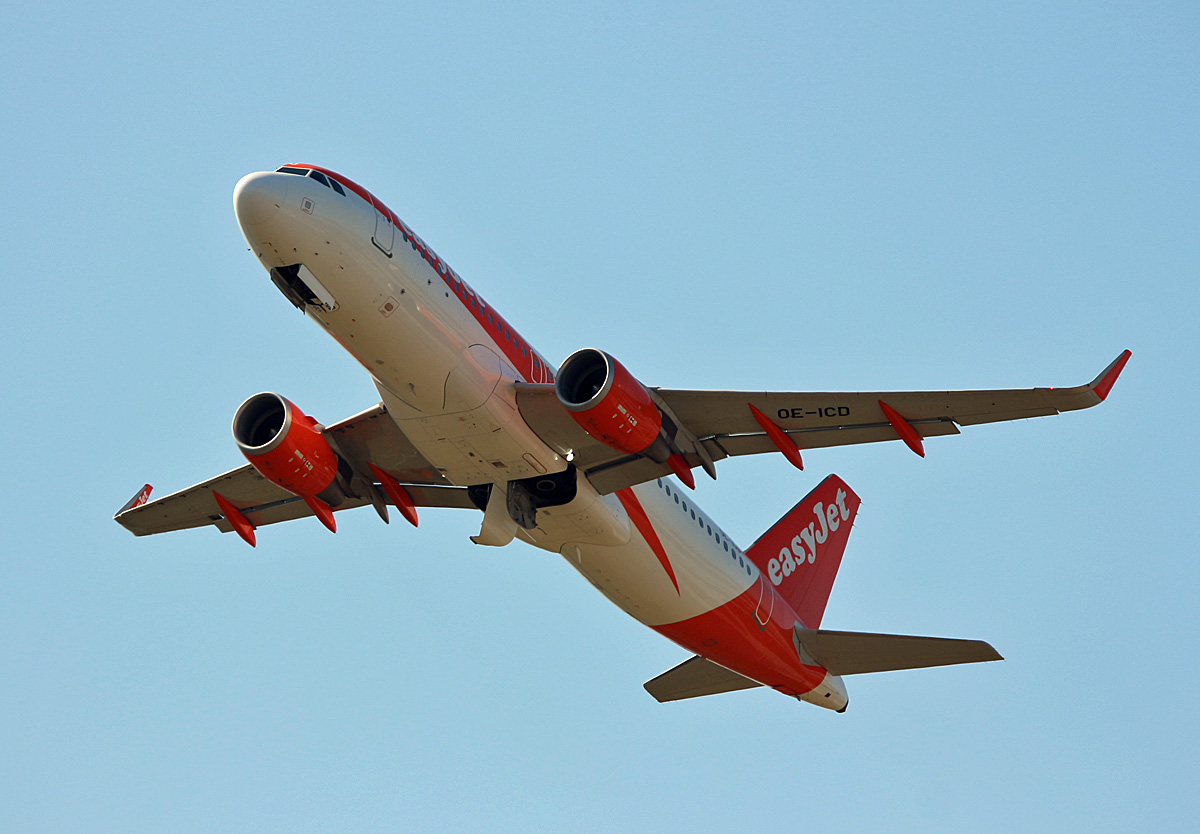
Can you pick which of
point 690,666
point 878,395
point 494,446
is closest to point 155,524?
point 494,446

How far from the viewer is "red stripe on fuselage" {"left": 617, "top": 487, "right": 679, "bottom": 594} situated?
26984mm

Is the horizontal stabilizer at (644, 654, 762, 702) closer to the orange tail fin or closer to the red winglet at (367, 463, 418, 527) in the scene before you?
the orange tail fin

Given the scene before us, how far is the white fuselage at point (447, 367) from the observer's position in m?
21.5

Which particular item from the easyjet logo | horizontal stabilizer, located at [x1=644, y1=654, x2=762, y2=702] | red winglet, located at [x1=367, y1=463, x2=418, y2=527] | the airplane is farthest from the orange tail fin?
red winglet, located at [x1=367, y1=463, x2=418, y2=527]

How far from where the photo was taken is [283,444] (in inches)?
1003

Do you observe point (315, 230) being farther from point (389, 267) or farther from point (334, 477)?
point (334, 477)

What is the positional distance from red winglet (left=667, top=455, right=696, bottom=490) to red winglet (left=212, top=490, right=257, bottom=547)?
1087cm

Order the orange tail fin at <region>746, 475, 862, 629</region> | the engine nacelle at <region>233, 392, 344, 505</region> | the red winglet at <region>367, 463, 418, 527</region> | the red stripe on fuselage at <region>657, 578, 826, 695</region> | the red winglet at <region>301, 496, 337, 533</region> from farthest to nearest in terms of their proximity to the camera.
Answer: the orange tail fin at <region>746, 475, 862, 629</region>
the red stripe on fuselage at <region>657, 578, 826, 695</region>
the red winglet at <region>367, 463, 418, 527</region>
the red winglet at <region>301, 496, 337, 533</region>
the engine nacelle at <region>233, 392, 344, 505</region>

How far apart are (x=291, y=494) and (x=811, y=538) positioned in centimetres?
1426

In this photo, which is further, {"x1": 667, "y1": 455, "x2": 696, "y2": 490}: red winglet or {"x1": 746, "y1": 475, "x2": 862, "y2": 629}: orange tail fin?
{"x1": 746, "y1": 475, "x2": 862, "y2": 629}: orange tail fin

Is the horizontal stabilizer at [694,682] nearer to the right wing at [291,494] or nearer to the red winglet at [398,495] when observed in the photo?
the right wing at [291,494]

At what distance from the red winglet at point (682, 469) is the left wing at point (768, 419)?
21 cm

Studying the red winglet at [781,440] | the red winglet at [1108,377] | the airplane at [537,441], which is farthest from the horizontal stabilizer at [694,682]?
the red winglet at [1108,377]

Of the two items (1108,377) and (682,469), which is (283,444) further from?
(1108,377)
